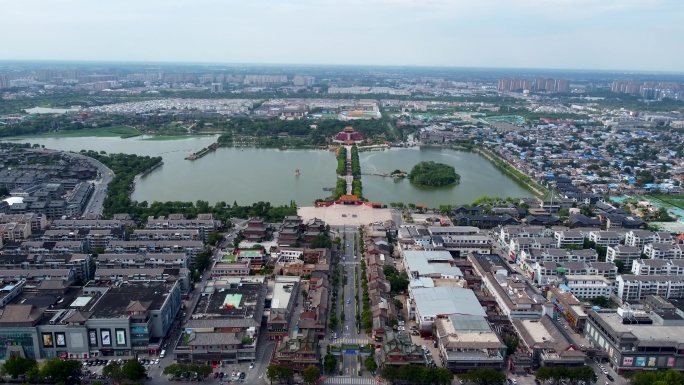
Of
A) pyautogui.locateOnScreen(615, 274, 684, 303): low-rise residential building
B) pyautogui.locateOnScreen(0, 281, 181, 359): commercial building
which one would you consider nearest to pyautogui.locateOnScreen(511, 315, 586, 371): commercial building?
pyautogui.locateOnScreen(615, 274, 684, 303): low-rise residential building

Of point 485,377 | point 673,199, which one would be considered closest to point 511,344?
point 485,377

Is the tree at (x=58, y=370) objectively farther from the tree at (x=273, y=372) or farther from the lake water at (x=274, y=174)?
the lake water at (x=274, y=174)

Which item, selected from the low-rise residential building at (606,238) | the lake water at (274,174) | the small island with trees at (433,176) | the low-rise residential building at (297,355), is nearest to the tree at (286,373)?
the low-rise residential building at (297,355)

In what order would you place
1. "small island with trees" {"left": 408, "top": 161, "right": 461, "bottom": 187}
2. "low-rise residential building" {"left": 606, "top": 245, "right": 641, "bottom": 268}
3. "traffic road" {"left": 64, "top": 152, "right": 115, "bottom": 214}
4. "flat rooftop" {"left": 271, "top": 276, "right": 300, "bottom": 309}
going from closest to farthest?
1. "flat rooftop" {"left": 271, "top": 276, "right": 300, "bottom": 309}
2. "low-rise residential building" {"left": 606, "top": 245, "right": 641, "bottom": 268}
3. "traffic road" {"left": 64, "top": 152, "right": 115, "bottom": 214}
4. "small island with trees" {"left": 408, "top": 161, "right": 461, "bottom": 187}

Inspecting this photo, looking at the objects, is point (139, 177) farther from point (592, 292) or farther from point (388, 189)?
point (592, 292)

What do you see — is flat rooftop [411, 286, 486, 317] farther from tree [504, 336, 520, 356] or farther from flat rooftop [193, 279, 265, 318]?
flat rooftop [193, 279, 265, 318]
